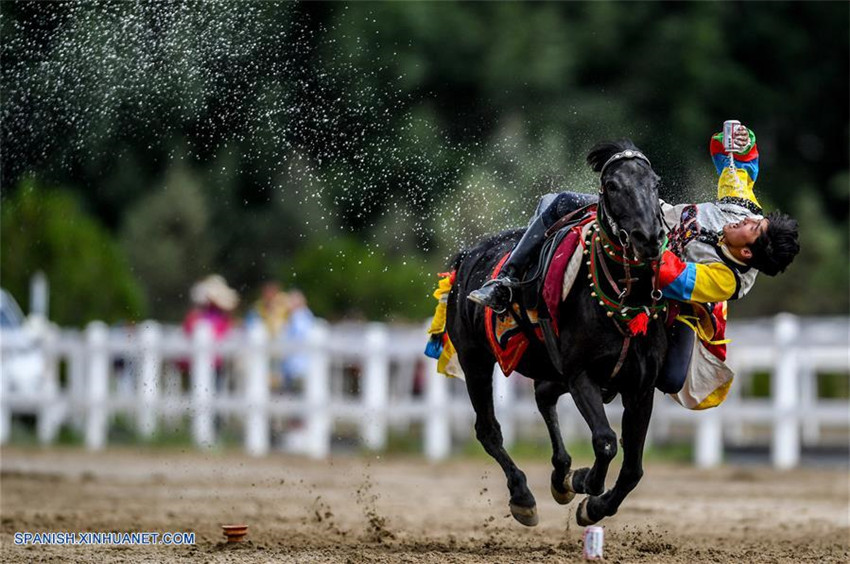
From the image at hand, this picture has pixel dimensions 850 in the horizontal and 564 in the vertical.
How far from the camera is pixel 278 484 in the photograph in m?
16.0

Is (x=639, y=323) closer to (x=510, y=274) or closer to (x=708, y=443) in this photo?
(x=510, y=274)

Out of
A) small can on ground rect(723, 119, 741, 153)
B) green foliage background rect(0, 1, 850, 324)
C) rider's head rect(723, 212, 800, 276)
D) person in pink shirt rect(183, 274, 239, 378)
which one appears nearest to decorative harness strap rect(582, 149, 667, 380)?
rider's head rect(723, 212, 800, 276)

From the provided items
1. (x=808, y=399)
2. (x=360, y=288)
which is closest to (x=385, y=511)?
(x=808, y=399)

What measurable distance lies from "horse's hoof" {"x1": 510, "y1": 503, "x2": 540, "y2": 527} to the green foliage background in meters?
2.05

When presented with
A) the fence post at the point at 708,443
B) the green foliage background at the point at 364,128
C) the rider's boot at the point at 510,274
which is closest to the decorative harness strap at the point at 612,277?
the rider's boot at the point at 510,274

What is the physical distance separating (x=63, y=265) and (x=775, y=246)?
19769 millimetres

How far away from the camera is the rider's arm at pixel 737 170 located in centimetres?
927

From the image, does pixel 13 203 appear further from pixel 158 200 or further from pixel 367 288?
pixel 158 200

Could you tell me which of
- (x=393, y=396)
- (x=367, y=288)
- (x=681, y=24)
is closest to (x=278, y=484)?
(x=393, y=396)

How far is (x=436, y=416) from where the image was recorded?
1938 centimetres

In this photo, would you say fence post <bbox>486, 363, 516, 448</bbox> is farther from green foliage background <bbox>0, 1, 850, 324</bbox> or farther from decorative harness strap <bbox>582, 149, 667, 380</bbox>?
decorative harness strap <bbox>582, 149, 667, 380</bbox>

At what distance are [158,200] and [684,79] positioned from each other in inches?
478

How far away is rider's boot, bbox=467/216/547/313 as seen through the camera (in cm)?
941

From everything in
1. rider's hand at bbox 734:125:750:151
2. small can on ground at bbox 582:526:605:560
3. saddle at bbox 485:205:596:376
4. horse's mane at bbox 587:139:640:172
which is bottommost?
small can on ground at bbox 582:526:605:560
